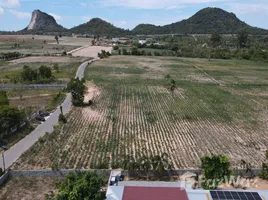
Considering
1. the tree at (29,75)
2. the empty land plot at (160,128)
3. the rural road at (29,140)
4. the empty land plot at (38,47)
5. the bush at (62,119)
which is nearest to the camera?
the rural road at (29,140)

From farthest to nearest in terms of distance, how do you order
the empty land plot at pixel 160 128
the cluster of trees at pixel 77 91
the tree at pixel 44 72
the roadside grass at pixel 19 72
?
1. the roadside grass at pixel 19 72
2. the tree at pixel 44 72
3. the cluster of trees at pixel 77 91
4. the empty land plot at pixel 160 128

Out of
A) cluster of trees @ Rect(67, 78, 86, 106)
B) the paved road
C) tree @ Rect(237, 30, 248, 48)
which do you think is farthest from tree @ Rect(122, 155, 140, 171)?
tree @ Rect(237, 30, 248, 48)

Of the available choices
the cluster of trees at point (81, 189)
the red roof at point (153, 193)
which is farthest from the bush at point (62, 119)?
the red roof at point (153, 193)

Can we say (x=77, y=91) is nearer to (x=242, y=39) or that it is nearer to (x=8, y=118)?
(x=8, y=118)

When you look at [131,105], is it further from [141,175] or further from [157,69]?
[157,69]

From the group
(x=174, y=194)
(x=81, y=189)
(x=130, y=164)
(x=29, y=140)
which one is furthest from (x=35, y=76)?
(x=174, y=194)

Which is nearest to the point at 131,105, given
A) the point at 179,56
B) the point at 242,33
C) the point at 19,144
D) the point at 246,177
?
the point at 19,144

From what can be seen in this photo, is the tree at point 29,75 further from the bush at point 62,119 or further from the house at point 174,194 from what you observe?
the house at point 174,194
